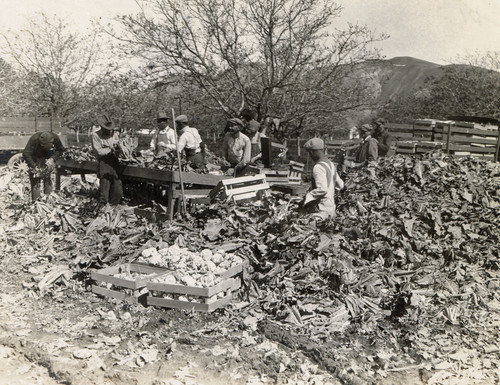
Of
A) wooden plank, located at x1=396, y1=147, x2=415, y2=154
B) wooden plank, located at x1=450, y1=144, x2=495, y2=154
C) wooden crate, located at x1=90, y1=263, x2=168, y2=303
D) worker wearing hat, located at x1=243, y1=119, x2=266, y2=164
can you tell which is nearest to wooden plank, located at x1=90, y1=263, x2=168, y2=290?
wooden crate, located at x1=90, y1=263, x2=168, y2=303

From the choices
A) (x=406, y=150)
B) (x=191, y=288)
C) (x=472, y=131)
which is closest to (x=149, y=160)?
(x=191, y=288)

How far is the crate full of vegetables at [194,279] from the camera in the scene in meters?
4.28

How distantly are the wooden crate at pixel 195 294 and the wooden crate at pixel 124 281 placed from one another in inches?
5.0

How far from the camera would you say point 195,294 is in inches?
168

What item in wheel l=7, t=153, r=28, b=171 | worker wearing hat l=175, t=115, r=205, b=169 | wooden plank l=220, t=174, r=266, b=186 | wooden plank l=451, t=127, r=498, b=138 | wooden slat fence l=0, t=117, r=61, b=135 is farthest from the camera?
wooden plank l=451, t=127, r=498, b=138

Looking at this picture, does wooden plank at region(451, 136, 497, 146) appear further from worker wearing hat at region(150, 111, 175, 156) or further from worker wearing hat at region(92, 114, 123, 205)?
worker wearing hat at region(92, 114, 123, 205)

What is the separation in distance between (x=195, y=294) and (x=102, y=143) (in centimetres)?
356

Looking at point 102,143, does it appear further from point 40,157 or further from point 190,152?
point 40,157

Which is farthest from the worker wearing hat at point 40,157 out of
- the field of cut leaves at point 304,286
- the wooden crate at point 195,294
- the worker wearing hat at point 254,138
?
the wooden crate at point 195,294

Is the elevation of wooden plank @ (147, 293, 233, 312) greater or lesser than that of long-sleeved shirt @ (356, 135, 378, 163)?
lesser

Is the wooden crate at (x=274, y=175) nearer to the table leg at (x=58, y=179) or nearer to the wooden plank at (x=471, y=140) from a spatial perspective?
the table leg at (x=58, y=179)

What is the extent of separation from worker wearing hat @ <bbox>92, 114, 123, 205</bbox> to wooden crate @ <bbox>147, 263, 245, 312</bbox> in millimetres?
2752

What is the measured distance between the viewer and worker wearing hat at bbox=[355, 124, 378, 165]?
8.38 m

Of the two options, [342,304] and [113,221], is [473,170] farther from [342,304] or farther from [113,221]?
[113,221]
